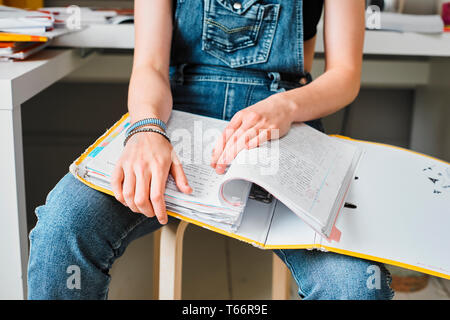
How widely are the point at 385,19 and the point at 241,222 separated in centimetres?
77

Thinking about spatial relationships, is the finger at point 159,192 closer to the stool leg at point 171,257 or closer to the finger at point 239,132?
the finger at point 239,132

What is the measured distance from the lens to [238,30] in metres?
0.86

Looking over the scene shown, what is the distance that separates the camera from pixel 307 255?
0.65 meters

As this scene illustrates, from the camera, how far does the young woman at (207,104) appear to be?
62 cm

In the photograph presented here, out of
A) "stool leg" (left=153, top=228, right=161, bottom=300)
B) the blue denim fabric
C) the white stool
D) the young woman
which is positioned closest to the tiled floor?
"stool leg" (left=153, top=228, right=161, bottom=300)

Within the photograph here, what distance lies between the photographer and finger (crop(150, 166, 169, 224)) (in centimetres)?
59

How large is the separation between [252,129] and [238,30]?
274mm

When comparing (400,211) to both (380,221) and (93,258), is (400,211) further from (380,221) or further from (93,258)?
(93,258)

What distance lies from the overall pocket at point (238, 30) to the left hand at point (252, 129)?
0.16 metres

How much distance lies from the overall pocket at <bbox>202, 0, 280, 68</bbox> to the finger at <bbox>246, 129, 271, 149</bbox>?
0.79 ft

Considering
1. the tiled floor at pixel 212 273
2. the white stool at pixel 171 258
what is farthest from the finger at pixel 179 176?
the tiled floor at pixel 212 273

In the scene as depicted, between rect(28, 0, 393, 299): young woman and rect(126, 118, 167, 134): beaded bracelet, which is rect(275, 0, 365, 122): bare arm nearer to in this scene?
rect(28, 0, 393, 299): young woman

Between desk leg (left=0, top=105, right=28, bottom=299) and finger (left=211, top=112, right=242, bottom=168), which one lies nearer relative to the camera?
finger (left=211, top=112, right=242, bottom=168)
